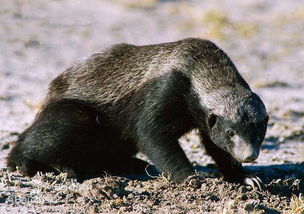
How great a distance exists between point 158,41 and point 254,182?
372 inches

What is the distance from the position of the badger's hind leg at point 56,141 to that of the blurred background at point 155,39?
4.40 ft

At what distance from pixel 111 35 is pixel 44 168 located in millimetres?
9209

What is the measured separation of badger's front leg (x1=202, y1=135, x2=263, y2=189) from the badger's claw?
0.15 feet

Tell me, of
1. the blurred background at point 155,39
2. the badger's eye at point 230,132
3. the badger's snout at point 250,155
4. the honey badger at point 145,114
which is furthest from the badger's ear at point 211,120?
the blurred background at point 155,39

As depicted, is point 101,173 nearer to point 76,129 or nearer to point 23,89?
point 76,129

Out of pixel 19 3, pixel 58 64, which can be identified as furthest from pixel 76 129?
pixel 19 3

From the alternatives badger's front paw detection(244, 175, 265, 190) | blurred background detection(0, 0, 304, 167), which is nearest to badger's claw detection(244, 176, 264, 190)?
badger's front paw detection(244, 175, 265, 190)

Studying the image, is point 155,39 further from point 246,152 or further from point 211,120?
point 246,152

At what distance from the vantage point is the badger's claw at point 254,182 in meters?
7.46

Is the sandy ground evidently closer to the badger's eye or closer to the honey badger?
the honey badger

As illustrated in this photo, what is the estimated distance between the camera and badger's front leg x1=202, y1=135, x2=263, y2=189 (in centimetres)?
780

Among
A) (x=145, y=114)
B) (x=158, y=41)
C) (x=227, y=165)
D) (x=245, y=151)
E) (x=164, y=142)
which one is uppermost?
(x=158, y=41)

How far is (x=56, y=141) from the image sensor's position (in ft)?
25.4

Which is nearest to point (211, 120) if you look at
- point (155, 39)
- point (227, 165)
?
point (227, 165)
